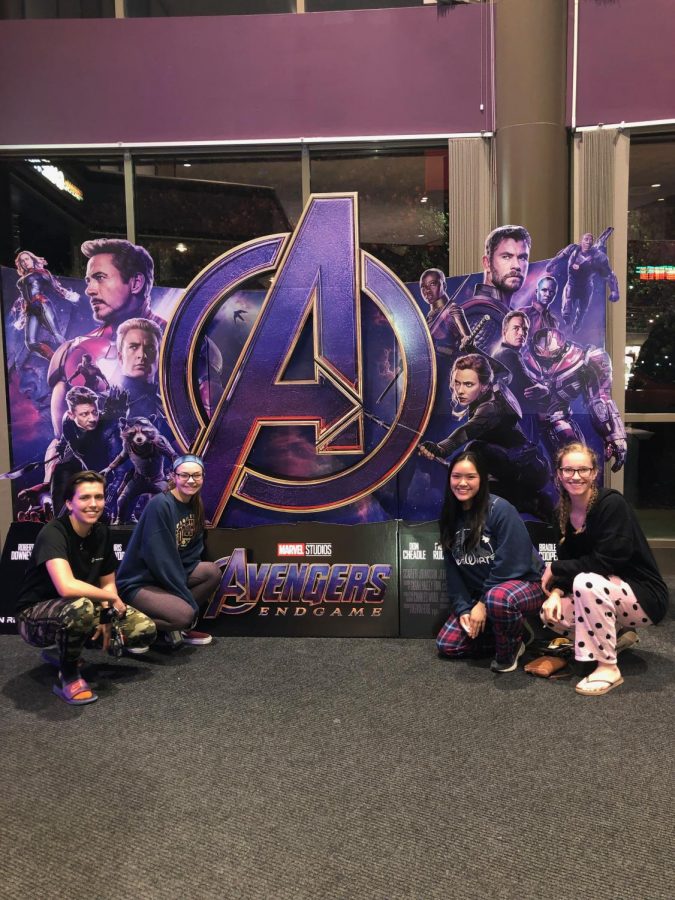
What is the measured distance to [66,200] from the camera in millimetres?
4316

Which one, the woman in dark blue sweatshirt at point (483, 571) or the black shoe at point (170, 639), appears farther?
the black shoe at point (170, 639)

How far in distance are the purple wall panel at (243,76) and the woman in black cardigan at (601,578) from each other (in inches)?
101

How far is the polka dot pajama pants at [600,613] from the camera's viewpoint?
2.78 m

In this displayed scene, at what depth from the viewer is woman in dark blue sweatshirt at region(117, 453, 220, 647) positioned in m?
3.23

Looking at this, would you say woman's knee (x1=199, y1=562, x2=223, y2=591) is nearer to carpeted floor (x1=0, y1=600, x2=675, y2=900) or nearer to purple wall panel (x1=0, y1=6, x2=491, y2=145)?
carpeted floor (x1=0, y1=600, x2=675, y2=900)

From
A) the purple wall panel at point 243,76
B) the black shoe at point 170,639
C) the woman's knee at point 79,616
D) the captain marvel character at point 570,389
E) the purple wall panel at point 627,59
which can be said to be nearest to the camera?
the woman's knee at point 79,616

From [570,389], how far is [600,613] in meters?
1.32

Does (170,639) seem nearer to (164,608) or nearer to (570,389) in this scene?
(164,608)

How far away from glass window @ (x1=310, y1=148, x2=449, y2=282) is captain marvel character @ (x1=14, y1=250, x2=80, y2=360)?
1.85 metres

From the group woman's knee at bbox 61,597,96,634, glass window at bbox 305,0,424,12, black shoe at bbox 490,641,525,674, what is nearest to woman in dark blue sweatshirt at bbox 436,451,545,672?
black shoe at bbox 490,641,525,674

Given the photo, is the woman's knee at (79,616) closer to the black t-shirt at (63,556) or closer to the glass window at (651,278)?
the black t-shirt at (63,556)

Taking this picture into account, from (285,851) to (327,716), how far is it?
793 millimetres

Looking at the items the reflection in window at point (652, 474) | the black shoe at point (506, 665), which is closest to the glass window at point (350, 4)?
the reflection in window at point (652, 474)

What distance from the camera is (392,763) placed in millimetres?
2246
